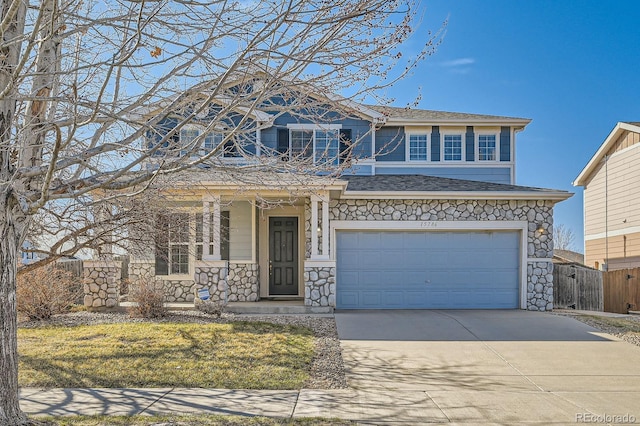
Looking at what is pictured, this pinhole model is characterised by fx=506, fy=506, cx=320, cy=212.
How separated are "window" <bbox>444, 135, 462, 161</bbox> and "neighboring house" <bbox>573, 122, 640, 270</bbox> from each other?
7.84 meters

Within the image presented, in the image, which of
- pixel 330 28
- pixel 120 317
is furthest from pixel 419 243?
pixel 330 28

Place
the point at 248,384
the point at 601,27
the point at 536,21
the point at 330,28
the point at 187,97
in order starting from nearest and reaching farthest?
the point at 330,28
the point at 187,97
the point at 248,384
the point at 536,21
the point at 601,27

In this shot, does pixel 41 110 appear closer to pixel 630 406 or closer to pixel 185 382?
pixel 185 382

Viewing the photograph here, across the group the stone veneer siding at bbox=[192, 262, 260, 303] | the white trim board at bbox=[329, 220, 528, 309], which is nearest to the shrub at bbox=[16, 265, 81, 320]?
the stone veneer siding at bbox=[192, 262, 260, 303]

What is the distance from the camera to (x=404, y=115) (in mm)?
15555

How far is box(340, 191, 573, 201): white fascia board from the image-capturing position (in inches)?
522

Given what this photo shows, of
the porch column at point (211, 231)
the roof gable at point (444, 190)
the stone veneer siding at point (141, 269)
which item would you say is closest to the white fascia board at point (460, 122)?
the roof gable at point (444, 190)

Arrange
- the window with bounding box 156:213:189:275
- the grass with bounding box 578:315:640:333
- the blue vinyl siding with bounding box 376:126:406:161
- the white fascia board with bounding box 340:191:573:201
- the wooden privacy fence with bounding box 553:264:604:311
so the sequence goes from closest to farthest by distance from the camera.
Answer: the grass with bounding box 578:315:640:333 → the window with bounding box 156:213:189:275 → the white fascia board with bounding box 340:191:573:201 → the wooden privacy fence with bounding box 553:264:604:311 → the blue vinyl siding with bounding box 376:126:406:161

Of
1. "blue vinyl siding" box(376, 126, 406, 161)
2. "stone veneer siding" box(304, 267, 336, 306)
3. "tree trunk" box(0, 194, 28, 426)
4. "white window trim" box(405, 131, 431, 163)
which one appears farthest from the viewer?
"white window trim" box(405, 131, 431, 163)

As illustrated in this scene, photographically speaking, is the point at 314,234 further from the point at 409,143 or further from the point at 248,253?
the point at 409,143

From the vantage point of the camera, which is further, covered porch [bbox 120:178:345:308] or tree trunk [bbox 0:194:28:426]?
covered porch [bbox 120:178:345:308]

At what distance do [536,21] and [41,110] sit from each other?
1192cm

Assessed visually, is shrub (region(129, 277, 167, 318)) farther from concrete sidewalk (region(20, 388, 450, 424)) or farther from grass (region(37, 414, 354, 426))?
grass (region(37, 414, 354, 426))

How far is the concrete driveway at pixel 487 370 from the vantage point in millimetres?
5863
